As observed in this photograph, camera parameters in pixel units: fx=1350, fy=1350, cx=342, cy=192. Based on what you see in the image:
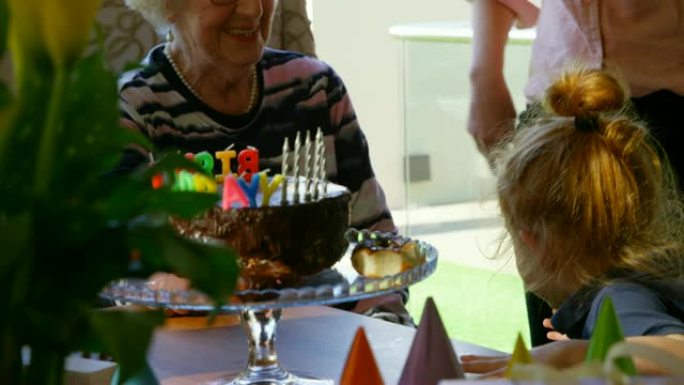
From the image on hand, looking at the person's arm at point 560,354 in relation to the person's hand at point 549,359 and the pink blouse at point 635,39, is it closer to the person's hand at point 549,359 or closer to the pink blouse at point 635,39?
the person's hand at point 549,359

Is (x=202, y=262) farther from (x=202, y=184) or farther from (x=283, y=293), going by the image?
(x=202, y=184)

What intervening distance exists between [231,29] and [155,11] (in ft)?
0.50

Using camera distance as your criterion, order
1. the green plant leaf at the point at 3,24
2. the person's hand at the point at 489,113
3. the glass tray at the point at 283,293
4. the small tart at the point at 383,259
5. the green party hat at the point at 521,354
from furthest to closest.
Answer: the person's hand at the point at 489,113 < the small tart at the point at 383,259 < the glass tray at the point at 283,293 < the green party hat at the point at 521,354 < the green plant leaf at the point at 3,24

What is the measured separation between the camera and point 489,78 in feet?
7.81

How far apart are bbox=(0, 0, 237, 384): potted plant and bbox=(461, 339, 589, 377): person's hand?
23.1 inches

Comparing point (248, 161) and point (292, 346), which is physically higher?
point (248, 161)

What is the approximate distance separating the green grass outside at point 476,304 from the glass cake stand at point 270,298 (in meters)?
2.83

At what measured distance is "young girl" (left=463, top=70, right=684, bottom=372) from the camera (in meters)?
1.71

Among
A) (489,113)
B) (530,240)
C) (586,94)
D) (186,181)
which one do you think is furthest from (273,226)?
(489,113)

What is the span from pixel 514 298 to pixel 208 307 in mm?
3690

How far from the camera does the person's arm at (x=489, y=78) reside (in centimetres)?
236

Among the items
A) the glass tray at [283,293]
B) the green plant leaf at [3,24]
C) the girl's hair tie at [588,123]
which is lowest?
the glass tray at [283,293]

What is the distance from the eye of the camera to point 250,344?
148 cm

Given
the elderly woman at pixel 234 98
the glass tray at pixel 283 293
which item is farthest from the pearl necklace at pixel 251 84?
the glass tray at pixel 283 293
